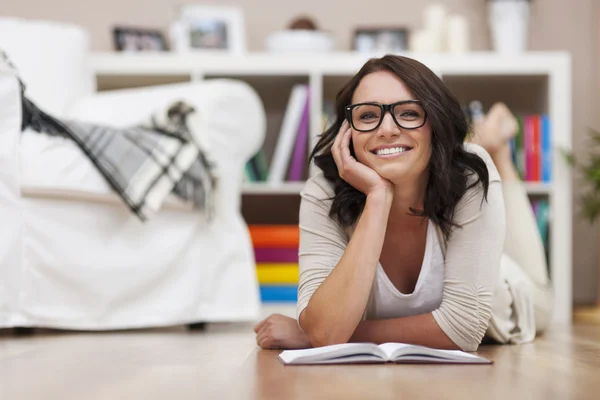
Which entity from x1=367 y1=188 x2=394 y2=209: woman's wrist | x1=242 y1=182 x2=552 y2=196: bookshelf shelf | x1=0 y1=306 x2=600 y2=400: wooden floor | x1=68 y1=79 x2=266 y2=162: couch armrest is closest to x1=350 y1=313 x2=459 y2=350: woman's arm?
x1=0 y1=306 x2=600 y2=400: wooden floor

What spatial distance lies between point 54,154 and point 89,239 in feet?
0.76

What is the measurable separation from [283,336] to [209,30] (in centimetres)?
199

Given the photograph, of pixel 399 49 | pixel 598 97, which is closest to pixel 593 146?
pixel 598 97

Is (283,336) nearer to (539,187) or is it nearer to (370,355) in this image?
(370,355)

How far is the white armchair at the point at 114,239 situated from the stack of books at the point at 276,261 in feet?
1.68

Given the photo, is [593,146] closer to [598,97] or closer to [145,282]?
[598,97]

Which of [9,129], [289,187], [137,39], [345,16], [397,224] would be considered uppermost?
[345,16]

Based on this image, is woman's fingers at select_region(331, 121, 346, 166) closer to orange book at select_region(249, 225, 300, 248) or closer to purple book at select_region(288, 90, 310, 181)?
orange book at select_region(249, 225, 300, 248)

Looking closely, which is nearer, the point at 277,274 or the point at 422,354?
the point at 422,354

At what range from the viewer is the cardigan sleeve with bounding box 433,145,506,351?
1.41 metres

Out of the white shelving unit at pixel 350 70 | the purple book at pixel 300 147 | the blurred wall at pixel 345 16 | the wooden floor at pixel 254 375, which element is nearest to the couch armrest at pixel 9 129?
the wooden floor at pixel 254 375

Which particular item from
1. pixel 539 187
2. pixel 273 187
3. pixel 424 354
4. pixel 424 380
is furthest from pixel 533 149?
pixel 424 380

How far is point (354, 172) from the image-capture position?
1.40 m

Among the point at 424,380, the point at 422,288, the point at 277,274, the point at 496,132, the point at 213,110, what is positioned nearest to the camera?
the point at 424,380
